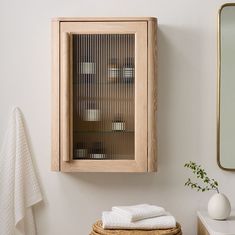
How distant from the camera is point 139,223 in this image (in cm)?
233

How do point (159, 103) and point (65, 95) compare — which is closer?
point (65, 95)

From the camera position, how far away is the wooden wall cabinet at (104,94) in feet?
8.23

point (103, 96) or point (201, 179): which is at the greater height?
point (103, 96)

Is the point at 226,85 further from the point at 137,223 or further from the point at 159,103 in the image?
the point at 137,223

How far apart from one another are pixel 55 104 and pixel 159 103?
1.89ft

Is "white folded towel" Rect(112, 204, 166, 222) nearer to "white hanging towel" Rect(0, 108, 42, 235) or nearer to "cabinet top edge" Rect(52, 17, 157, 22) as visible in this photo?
"white hanging towel" Rect(0, 108, 42, 235)

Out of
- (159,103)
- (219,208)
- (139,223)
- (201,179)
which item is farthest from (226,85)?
(139,223)

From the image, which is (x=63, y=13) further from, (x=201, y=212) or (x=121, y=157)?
(x=201, y=212)

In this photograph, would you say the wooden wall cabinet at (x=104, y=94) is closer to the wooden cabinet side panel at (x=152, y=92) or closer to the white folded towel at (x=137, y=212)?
the wooden cabinet side panel at (x=152, y=92)

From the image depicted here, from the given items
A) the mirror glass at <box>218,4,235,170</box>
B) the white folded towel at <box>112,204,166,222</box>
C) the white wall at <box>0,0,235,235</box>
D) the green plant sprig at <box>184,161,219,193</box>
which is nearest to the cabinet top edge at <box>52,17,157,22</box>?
the white wall at <box>0,0,235,235</box>

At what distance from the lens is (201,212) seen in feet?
8.80

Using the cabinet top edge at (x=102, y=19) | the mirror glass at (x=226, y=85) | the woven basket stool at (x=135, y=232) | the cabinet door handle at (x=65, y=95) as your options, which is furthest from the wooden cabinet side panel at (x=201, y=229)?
the cabinet top edge at (x=102, y=19)

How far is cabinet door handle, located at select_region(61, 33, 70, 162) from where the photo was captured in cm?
250

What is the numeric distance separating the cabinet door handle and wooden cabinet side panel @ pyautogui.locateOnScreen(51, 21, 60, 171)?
3 centimetres
